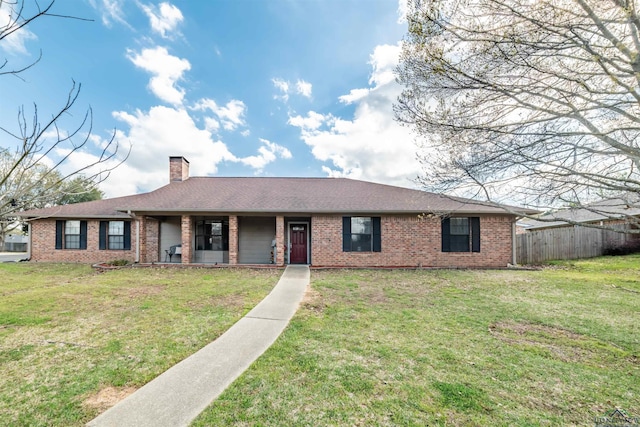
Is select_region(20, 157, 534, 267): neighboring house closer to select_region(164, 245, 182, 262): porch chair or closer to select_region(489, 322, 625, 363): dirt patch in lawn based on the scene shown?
select_region(164, 245, 182, 262): porch chair

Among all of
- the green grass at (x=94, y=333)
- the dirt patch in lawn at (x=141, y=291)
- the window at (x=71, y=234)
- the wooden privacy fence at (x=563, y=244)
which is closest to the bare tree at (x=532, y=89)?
the green grass at (x=94, y=333)

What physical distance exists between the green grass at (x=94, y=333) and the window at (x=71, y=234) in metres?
4.09

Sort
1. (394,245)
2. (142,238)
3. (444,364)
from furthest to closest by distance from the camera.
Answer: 1. (142,238)
2. (394,245)
3. (444,364)

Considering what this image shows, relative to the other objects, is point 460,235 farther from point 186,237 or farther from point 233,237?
point 186,237

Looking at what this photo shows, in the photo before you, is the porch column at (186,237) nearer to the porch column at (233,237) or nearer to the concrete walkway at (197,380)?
the porch column at (233,237)

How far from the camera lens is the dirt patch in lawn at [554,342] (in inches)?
158

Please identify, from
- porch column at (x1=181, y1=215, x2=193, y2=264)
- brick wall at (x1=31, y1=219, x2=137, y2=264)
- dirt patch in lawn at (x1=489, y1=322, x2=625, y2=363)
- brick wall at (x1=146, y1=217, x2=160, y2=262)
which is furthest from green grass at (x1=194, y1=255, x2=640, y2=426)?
brick wall at (x1=31, y1=219, x2=137, y2=264)

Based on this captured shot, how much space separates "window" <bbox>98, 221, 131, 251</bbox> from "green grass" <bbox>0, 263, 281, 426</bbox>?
3.86 metres

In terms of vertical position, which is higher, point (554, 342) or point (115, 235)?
point (115, 235)

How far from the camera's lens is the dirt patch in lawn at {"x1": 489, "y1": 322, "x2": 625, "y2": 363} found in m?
4.02

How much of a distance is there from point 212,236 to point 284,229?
383 cm

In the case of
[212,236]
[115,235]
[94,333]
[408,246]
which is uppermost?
[115,235]

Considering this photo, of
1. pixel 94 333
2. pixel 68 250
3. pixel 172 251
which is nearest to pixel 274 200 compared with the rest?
pixel 172 251

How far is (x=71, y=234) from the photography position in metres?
13.3
